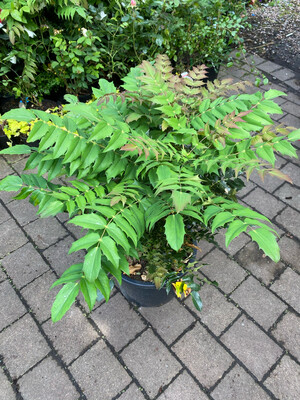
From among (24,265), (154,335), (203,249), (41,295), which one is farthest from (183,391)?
(24,265)

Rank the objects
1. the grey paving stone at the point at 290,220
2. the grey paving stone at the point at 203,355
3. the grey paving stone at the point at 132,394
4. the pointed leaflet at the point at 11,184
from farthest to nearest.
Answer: the grey paving stone at the point at 290,220, the grey paving stone at the point at 203,355, the grey paving stone at the point at 132,394, the pointed leaflet at the point at 11,184

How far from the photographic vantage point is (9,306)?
231 centimetres

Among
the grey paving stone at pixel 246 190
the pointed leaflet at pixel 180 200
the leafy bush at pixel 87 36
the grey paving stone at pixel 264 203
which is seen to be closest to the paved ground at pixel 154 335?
the grey paving stone at pixel 264 203

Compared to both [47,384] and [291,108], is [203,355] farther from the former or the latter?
[291,108]

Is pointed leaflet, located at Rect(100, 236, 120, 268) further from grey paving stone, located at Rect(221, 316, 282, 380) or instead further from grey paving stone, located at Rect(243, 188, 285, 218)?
grey paving stone, located at Rect(243, 188, 285, 218)

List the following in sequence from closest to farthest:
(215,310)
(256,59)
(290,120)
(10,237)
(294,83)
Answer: (215,310)
(10,237)
(290,120)
(294,83)
(256,59)

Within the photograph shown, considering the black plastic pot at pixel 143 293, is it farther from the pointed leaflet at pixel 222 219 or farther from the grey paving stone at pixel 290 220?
the grey paving stone at pixel 290 220

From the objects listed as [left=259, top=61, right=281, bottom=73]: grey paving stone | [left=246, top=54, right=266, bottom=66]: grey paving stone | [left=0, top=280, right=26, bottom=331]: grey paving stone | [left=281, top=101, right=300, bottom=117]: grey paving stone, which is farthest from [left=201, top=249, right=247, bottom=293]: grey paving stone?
[left=246, top=54, right=266, bottom=66]: grey paving stone

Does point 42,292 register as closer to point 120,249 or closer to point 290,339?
point 120,249

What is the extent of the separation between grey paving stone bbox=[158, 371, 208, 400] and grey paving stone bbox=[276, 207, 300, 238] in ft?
5.38

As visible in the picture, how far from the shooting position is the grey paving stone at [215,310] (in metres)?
2.23

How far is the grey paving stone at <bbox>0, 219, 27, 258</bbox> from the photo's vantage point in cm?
264

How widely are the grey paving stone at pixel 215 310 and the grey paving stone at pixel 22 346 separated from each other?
114cm

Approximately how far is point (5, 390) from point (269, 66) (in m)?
5.33
